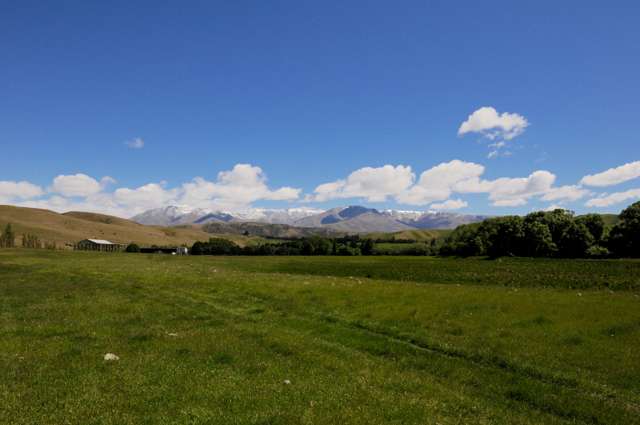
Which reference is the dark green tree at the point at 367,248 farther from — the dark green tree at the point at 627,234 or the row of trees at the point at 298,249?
the dark green tree at the point at 627,234

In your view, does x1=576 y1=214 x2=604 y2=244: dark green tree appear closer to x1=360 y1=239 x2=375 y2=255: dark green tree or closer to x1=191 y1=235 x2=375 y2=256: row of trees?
x1=191 y1=235 x2=375 y2=256: row of trees

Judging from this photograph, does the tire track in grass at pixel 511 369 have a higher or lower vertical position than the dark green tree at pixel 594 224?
lower

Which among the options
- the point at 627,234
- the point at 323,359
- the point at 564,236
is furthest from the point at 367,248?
the point at 323,359

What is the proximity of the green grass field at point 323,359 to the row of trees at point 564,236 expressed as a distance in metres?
78.9

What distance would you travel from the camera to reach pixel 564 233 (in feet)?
314

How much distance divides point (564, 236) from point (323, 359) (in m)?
100

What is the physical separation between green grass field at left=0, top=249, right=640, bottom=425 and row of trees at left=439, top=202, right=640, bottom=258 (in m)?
78.9

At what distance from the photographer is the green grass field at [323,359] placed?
11094 mm

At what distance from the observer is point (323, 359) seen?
15.8 m

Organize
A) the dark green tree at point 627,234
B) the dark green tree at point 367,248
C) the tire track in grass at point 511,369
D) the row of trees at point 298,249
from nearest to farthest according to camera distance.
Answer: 1. the tire track in grass at point 511,369
2. the dark green tree at point 627,234
3. the row of trees at point 298,249
4. the dark green tree at point 367,248

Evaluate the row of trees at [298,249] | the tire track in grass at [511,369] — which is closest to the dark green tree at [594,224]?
the row of trees at [298,249]

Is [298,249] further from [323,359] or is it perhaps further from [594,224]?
[323,359]

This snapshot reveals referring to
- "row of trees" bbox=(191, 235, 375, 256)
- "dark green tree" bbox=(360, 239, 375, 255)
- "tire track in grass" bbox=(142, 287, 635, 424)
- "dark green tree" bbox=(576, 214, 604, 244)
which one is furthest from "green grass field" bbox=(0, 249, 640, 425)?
"dark green tree" bbox=(360, 239, 375, 255)

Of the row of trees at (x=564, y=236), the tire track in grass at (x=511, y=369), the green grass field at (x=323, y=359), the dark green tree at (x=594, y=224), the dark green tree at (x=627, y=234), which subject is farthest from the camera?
the dark green tree at (x=594, y=224)
